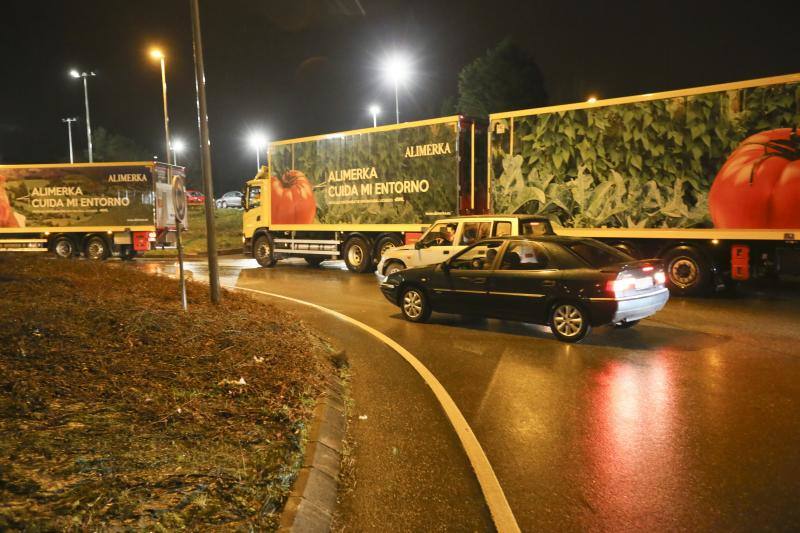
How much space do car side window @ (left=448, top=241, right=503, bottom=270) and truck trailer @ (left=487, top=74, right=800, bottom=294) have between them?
529 cm

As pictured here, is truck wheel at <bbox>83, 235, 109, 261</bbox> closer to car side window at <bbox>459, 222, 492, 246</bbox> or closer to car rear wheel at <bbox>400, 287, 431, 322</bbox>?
car side window at <bbox>459, 222, 492, 246</bbox>

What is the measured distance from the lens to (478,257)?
9.70 metres

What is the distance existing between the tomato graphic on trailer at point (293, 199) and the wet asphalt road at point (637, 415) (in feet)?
35.9

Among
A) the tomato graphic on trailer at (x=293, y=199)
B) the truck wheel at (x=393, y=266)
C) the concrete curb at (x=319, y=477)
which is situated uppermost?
the tomato graphic on trailer at (x=293, y=199)

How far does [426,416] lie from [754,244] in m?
9.81

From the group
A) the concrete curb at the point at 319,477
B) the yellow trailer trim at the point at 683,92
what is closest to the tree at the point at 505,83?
the yellow trailer trim at the point at 683,92

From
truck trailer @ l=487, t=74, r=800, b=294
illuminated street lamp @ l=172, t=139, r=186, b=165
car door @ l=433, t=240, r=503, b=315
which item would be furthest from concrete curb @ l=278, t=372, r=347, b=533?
illuminated street lamp @ l=172, t=139, r=186, b=165

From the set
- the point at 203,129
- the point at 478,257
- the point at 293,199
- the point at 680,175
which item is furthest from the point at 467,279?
the point at 293,199

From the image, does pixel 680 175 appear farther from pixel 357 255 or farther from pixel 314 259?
pixel 314 259

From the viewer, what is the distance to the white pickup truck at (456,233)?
1233 cm

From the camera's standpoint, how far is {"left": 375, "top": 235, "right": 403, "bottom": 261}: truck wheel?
721 inches

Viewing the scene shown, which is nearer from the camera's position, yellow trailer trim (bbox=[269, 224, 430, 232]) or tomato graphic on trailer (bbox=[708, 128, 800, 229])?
tomato graphic on trailer (bbox=[708, 128, 800, 229])

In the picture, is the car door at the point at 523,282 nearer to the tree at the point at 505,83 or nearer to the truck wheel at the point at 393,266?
the truck wheel at the point at 393,266

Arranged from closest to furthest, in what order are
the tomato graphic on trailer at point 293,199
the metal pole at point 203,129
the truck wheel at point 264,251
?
the metal pole at point 203,129 → the tomato graphic on trailer at point 293,199 → the truck wheel at point 264,251
